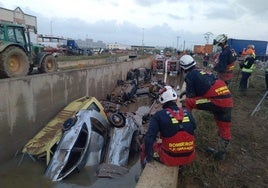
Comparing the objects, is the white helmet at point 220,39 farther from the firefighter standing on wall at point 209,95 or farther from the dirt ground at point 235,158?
the firefighter standing on wall at point 209,95

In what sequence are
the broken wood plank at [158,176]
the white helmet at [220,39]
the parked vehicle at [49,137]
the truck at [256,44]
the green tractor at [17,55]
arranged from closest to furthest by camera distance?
the broken wood plank at [158,176] < the parked vehicle at [49,137] < the white helmet at [220,39] < the green tractor at [17,55] < the truck at [256,44]

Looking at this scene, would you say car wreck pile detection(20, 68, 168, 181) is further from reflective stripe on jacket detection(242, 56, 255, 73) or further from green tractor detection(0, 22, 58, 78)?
reflective stripe on jacket detection(242, 56, 255, 73)

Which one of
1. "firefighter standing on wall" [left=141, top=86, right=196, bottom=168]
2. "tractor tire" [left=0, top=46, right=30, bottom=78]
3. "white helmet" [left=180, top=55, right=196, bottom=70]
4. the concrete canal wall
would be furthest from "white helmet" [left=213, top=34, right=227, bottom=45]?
"tractor tire" [left=0, top=46, right=30, bottom=78]

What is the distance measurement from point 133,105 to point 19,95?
239 inches

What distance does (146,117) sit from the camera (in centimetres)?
984

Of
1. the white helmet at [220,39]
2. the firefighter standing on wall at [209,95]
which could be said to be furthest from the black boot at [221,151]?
the white helmet at [220,39]

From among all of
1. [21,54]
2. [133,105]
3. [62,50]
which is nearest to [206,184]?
[21,54]

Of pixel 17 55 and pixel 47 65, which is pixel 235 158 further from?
pixel 47 65

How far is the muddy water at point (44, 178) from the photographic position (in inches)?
250

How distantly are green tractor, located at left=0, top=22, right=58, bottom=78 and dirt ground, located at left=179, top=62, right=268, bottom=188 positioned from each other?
639 centimetres

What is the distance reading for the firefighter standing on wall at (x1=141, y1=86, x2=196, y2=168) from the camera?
387 centimetres

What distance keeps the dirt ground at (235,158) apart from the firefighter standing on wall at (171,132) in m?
0.36

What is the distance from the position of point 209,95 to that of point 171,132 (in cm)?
135

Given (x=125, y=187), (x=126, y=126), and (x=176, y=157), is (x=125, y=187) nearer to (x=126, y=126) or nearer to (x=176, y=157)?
(x=126, y=126)
